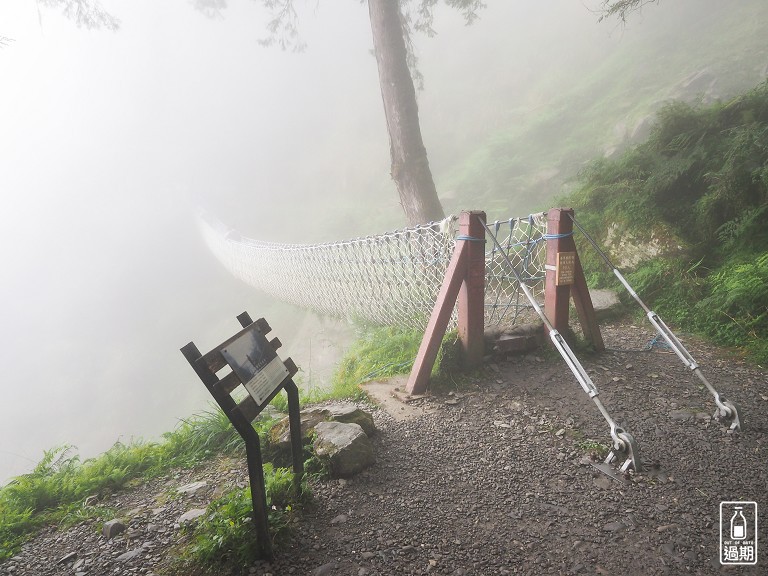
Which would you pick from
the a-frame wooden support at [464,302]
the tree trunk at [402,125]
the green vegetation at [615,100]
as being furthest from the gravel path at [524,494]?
the green vegetation at [615,100]

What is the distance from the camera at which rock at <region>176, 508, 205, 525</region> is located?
149 cm

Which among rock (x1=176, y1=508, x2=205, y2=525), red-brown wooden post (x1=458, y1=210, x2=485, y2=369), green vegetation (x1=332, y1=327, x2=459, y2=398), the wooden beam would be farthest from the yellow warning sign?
rock (x1=176, y1=508, x2=205, y2=525)

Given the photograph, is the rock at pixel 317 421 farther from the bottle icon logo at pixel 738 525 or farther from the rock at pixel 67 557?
the bottle icon logo at pixel 738 525

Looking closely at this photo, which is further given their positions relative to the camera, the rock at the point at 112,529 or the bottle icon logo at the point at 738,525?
the rock at the point at 112,529

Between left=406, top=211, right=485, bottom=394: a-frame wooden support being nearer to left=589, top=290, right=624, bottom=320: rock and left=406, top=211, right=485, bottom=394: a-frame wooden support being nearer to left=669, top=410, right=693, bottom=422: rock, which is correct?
left=669, top=410, right=693, bottom=422: rock

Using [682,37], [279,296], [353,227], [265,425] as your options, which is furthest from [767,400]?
[682,37]

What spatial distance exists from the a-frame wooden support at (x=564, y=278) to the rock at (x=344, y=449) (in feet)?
4.21

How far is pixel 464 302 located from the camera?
2184mm

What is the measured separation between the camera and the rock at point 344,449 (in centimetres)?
156

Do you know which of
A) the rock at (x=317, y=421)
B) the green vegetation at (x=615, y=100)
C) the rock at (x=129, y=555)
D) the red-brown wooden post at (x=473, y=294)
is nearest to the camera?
the rock at (x=129, y=555)

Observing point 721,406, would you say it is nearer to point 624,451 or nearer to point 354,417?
point 624,451

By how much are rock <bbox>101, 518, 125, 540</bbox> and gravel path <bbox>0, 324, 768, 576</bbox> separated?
0.11 ft

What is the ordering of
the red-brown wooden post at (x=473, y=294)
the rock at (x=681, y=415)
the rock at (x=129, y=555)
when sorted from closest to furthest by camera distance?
the rock at (x=129, y=555) < the rock at (x=681, y=415) < the red-brown wooden post at (x=473, y=294)

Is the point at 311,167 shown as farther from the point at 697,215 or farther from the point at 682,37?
the point at 697,215
